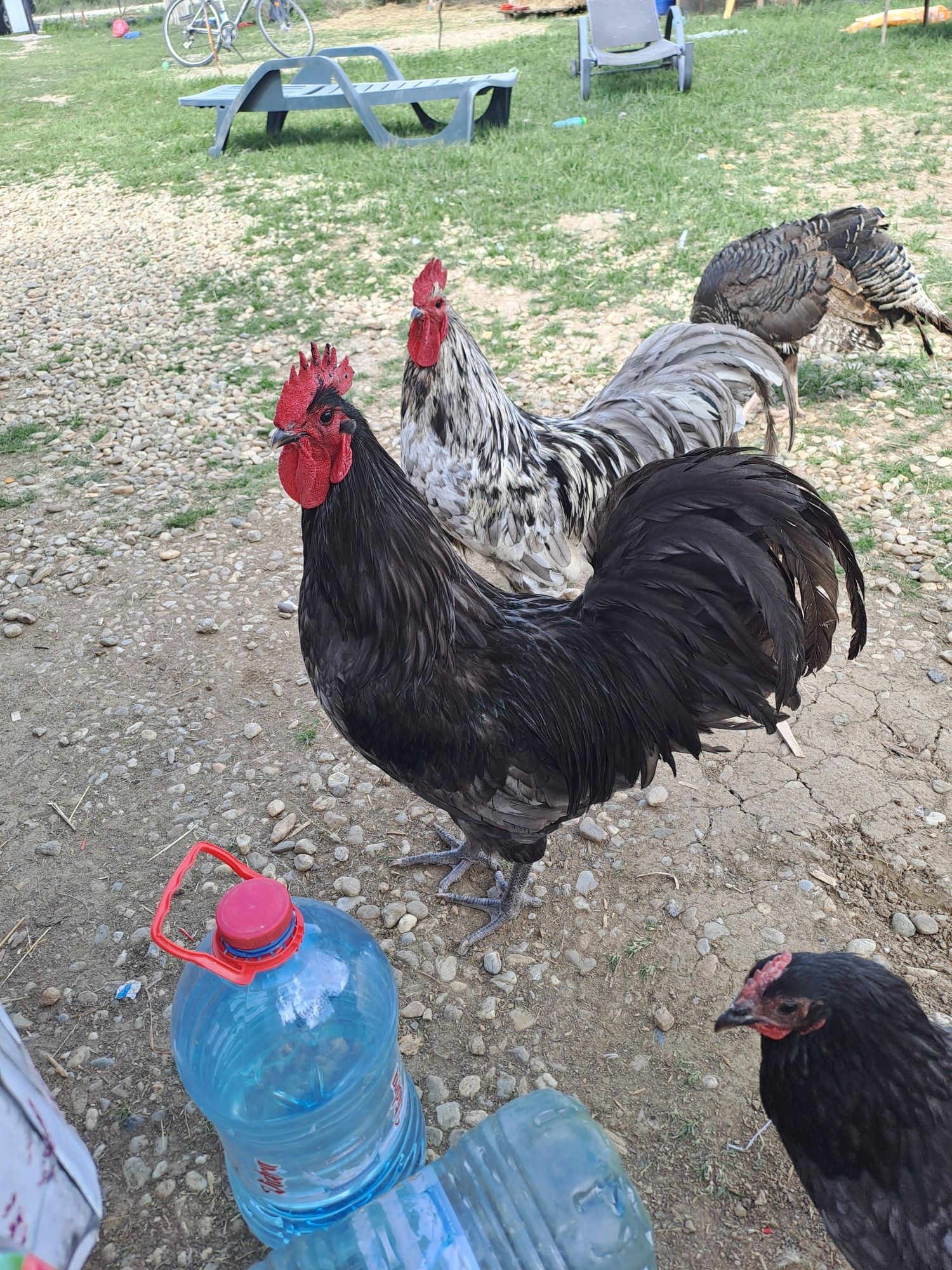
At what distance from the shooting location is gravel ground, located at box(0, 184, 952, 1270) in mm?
2748

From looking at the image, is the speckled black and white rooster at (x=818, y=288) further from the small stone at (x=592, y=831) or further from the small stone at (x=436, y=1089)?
the small stone at (x=436, y=1089)

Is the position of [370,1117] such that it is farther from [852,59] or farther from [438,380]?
[852,59]

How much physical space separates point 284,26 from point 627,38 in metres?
12.0

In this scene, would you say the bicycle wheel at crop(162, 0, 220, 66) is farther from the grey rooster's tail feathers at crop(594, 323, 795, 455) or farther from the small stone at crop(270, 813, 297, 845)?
the small stone at crop(270, 813, 297, 845)

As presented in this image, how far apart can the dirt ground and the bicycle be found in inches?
747

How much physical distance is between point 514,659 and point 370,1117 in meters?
1.41

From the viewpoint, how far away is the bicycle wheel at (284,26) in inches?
800

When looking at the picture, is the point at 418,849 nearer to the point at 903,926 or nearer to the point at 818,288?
the point at 903,926

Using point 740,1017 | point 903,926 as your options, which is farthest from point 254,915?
point 903,926

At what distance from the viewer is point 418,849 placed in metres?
3.72

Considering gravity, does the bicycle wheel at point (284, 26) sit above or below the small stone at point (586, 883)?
above

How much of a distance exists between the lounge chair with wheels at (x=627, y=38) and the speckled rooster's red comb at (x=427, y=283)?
38.3 feet

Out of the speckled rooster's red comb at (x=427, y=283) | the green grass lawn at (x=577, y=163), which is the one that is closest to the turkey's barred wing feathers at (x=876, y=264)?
the green grass lawn at (x=577, y=163)

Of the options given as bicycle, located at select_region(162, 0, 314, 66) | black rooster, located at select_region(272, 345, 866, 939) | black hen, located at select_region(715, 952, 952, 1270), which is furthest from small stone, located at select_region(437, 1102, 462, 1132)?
bicycle, located at select_region(162, 0, 314, 66)
